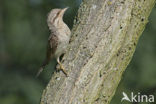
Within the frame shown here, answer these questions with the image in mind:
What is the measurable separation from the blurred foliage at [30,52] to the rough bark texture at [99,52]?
2.73 meters

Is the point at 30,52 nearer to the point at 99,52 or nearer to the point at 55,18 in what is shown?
the point at 55,18

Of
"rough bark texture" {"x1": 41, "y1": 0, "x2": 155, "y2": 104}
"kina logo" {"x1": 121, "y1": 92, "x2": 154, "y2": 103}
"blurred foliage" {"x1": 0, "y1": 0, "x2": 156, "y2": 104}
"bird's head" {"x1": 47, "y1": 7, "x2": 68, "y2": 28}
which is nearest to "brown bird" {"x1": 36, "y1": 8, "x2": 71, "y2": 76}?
"bird's head" {"x1": 47, "y1": 7, "x2": 68, "y2": 28}

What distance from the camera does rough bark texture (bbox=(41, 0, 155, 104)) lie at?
384 cm

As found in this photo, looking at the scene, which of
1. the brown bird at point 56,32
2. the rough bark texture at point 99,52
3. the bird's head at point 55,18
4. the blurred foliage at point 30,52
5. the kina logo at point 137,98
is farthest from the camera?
the blurred foliage at point 30,52

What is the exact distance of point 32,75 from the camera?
827 centimetres

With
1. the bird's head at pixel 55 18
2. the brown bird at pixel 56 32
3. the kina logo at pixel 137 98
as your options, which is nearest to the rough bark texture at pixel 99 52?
the brown bird at pixel 56 32

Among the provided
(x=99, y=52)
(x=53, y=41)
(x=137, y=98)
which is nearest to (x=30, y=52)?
(x=137, y=98)

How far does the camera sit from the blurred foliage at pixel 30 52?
6918mm

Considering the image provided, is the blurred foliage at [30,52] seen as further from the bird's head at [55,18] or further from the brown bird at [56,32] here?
the bird's head at [55,18]

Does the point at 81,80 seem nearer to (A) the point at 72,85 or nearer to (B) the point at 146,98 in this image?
(A) the point at 72,85

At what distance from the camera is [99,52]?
3.87 metres

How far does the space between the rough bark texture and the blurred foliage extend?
108 inches

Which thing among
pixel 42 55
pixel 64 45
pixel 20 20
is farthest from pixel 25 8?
pixel 64 45

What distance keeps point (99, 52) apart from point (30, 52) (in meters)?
4.78
